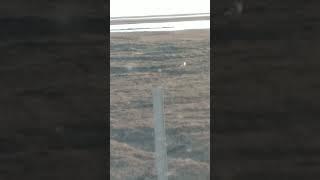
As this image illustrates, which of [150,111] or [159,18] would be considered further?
[159,18]

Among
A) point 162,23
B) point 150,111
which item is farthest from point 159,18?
point 150,111

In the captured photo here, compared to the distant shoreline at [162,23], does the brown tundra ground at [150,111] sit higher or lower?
lower

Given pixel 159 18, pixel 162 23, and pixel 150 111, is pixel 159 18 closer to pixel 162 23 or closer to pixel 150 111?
pixel 162 23

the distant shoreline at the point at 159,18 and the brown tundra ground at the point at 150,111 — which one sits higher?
the distant shoreline at the point at 159,18

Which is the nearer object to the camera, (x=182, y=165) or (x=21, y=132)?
(x=21, y=132)

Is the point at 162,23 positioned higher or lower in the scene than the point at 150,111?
higher

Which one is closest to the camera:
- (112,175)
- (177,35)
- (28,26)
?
(28,26)

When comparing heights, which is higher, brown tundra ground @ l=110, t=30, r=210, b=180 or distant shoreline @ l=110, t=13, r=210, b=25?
distant shoreline @ l=110, t=13, r=210, b=25

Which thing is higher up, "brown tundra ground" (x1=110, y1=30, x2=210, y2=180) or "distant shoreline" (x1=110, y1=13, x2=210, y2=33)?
"distant shoreline" (x1=110, y1=13, x2=210, y2=33)
